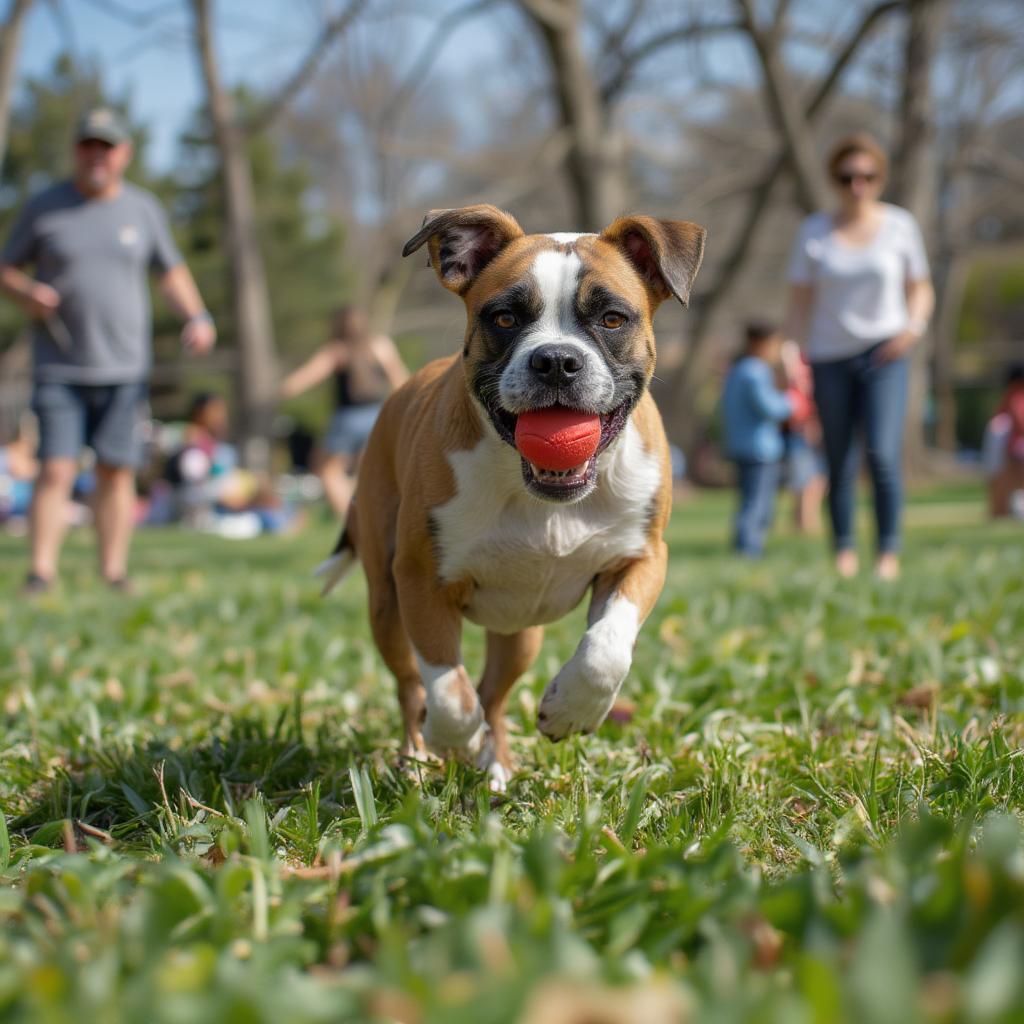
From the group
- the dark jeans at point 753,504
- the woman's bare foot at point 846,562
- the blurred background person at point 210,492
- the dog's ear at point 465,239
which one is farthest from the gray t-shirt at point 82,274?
the blurred background person at point 210,492

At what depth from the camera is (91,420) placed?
687 cm

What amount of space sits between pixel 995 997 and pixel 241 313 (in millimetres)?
17709

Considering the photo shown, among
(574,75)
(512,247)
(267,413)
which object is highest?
(574,75)

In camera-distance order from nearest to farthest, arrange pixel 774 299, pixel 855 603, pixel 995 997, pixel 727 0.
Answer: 1. pixel 995 997
2. pixel 855 603
3. pixel 727 0
4. pixel 774 299

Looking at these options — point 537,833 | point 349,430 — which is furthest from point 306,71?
point 537,833

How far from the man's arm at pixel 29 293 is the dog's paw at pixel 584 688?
4.87m

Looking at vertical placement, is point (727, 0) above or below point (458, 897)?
above

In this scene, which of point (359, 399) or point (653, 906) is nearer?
point (653, 906)

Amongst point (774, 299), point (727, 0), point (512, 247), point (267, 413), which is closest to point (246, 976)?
point (512, 247)

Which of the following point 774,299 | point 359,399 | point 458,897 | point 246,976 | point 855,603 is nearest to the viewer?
point 246,976

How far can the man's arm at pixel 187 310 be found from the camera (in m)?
6.88

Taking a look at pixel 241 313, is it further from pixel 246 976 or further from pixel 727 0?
pixel 246 976

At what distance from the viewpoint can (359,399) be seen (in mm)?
11234

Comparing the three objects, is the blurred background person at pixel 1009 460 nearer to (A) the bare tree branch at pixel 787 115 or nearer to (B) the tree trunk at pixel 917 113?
(B) the tree trunk at pixel 917 113
